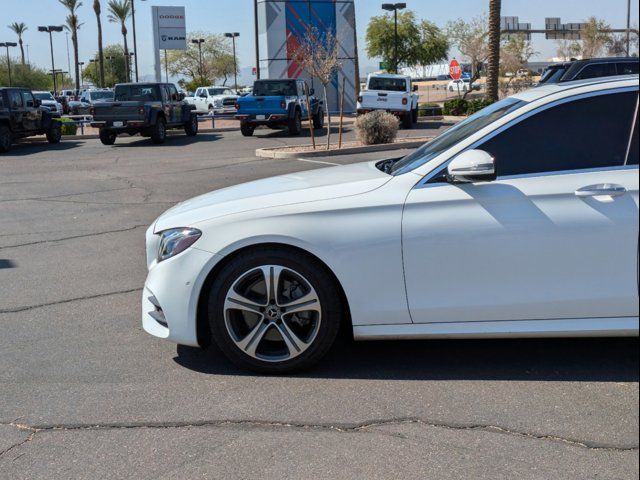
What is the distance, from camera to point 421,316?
180 inches

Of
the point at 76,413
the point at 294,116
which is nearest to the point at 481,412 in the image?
the point at 76,413

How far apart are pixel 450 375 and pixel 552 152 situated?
1426mm

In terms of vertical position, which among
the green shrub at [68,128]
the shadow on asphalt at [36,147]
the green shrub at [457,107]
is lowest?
the shadow on asphalt at [36,147]

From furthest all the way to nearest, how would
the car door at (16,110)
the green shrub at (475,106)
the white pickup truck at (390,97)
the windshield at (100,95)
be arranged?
the windshield at (100,95) < the green shrub at (475,106) < the white pickup truck at (390,97) < the car door at (16,110)

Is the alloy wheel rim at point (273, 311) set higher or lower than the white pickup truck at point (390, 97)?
lower

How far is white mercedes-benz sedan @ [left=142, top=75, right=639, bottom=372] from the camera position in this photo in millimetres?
4395

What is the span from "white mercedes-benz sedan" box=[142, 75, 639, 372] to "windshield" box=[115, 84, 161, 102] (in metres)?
20.9

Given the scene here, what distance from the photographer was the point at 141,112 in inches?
932

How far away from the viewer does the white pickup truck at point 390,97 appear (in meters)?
28.0

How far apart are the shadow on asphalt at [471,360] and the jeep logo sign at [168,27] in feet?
144

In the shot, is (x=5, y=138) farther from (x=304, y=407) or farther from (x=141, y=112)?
(x=304, y=407)

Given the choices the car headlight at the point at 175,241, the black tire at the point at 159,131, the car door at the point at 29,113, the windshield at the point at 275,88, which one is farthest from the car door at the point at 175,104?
the car headlight at the point at 175,241

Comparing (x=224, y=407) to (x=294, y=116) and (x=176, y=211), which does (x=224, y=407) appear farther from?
(x=294, y=116)

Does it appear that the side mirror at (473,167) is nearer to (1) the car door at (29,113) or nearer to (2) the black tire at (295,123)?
(1) the car door at (29,113)
